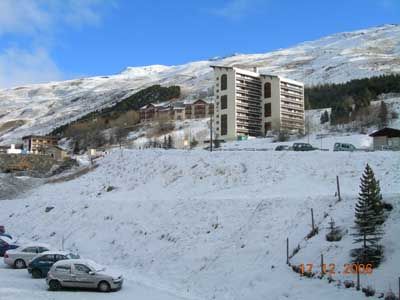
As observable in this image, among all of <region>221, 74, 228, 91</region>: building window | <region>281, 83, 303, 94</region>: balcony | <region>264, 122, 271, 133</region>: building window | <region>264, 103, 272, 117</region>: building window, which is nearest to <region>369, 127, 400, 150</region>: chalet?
<region>221, 74, 228, 91</region>: building window

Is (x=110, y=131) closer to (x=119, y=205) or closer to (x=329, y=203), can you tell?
Answer: (x=119, y=205)

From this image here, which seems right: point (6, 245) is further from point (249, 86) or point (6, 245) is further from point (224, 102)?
point (249, 86)

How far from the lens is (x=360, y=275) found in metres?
19.6

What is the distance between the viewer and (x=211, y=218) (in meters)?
31.4

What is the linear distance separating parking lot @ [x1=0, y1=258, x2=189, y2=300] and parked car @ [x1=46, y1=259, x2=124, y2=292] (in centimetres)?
32

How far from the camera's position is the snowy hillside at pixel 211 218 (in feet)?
72.1

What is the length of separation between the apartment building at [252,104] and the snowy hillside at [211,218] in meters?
67.7

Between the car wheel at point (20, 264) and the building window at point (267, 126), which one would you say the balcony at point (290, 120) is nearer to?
the building window at point (267, 126)

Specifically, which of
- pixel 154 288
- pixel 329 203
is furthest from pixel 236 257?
pixel 329 203

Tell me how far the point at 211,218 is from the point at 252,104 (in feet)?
326

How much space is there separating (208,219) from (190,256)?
4.54 metres
